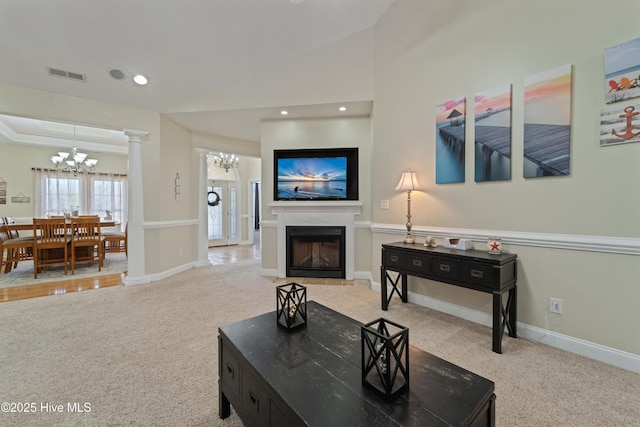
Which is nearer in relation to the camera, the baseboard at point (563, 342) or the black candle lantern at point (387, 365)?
the black candle lantern at point (387, 365)

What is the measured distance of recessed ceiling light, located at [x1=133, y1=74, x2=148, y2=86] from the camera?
11.8 feet

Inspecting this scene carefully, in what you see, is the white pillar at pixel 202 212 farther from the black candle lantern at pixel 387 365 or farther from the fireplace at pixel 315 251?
the black candle lantern at pixel 387 365

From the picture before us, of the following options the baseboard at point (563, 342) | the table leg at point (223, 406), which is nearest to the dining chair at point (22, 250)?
the table leg at point (223, 406)

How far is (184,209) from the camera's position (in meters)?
5.00

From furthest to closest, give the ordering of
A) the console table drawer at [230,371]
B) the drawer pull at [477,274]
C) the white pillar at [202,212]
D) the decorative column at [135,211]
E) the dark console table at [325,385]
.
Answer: the white pillar at [202,212] → the decorative column at [135,211] → the drawer pull at [477,274] → the console table drawer at [230,371] → the dark console table at [325,385]

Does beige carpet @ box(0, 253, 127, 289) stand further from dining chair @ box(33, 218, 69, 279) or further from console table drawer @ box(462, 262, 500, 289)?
console table drawer @ box(462, 262, 500, 289)

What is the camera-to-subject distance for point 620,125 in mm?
1905

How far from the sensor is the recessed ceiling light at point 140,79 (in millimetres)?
3600

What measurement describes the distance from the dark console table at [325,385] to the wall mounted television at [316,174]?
3.05 meters

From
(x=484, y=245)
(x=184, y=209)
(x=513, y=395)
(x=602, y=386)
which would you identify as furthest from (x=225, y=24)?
(x=602, y=386)

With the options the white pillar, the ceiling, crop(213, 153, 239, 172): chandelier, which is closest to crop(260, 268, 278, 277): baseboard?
the white pillar

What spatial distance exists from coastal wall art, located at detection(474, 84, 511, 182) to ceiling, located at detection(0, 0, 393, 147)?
1661 mm

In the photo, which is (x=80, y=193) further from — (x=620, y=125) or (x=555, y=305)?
(x=620, y=125)

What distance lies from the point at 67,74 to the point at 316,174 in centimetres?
358
